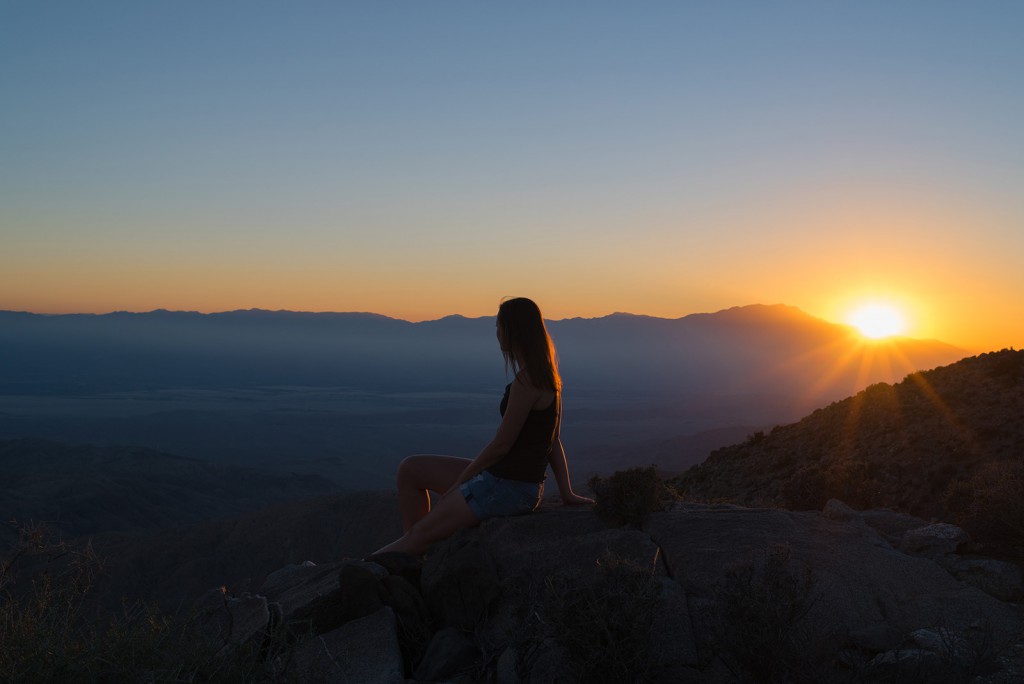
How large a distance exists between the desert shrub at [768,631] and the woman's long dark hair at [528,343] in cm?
166

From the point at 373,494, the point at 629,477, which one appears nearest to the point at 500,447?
the point at 629,477

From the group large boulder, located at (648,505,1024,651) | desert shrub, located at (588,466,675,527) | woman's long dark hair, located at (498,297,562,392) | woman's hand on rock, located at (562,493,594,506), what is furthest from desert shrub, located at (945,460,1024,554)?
woman's long dark hair, located at (498,297,562,392)

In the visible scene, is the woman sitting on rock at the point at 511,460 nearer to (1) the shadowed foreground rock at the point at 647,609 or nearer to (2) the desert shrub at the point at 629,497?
(1) the shadowed foreground rock at the point at 647,609

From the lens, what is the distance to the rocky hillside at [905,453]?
10164 mm

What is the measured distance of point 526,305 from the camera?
497 centimetres

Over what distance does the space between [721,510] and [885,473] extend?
26.9 feet

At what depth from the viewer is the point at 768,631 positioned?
3.56 metres

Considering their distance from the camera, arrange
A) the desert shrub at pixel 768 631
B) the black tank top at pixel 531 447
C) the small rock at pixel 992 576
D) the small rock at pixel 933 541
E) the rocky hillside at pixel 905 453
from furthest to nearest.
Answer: the rocky hillside at pixel 905 453 → the small rock at pixel 933 541 → the small rock at pixel 992 576 → the black tank top at pixel 531 447 → the desert shrub at pixel 768 631

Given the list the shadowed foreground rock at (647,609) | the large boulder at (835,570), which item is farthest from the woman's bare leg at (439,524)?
the large boulder at (835,570)

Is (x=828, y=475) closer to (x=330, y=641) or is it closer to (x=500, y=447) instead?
(x=500, y=447)

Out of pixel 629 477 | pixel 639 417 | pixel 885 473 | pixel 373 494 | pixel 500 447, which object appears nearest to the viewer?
pixel 500 447

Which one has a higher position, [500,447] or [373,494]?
[500,447]

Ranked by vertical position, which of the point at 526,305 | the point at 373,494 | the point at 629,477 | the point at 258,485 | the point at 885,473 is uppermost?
the point at 526,305

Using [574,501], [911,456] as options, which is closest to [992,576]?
[574,501]
